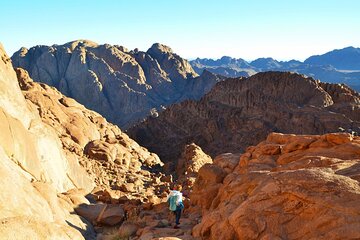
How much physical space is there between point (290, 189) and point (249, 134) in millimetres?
42930

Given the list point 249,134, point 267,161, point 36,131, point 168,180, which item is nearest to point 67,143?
point 168,180

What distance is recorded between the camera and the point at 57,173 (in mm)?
16094

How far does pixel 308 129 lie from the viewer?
1891 inches

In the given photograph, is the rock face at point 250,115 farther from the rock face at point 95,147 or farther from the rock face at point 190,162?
the rock face at point 95,147

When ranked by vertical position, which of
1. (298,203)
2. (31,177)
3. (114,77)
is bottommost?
(114,77)

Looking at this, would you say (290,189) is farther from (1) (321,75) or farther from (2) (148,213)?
(1) (321,75)

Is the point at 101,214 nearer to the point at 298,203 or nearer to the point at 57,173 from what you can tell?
the point at 57,173

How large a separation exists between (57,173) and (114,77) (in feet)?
305

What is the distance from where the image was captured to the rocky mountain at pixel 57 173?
8789 millimetres

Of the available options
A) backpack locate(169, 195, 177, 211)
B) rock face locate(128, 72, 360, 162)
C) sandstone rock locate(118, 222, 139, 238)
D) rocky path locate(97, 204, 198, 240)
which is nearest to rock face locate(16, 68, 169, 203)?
rocky path locate(97, 204, 198, 240)

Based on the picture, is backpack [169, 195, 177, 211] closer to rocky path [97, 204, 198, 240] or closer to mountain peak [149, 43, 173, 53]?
rocky path [97, 204, 198, 240]

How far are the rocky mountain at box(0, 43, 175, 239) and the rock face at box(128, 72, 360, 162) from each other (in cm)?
2273

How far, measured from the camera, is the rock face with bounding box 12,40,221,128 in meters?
104

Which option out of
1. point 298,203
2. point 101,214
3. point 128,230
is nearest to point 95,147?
point 101,214
